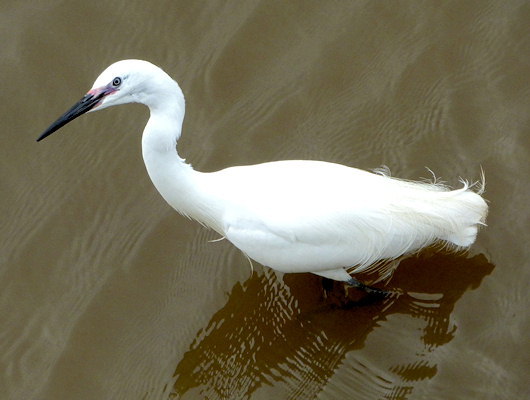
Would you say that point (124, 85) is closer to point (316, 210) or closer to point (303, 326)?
point (316, 210)

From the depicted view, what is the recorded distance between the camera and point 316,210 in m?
4.03

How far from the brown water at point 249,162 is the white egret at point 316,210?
0.42 metres

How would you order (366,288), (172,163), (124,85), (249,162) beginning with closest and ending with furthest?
1. (124,85)
2. (172,163)
3. (366,288)
4. (249,162)

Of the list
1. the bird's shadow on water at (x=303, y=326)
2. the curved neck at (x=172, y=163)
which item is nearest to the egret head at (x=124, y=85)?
the curved neck at (x=172, y=163)

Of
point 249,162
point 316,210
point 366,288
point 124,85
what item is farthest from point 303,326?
point 124,85

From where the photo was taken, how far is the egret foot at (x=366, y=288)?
4398 mm

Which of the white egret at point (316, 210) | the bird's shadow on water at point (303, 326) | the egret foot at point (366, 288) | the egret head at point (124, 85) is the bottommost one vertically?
the bird's shadow on water at point (303, 326)

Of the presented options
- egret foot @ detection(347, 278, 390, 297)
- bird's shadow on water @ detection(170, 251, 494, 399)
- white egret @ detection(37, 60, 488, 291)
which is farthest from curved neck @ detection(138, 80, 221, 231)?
egret foot @ detection(347, 278, 390, 297)

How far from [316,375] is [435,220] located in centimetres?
100

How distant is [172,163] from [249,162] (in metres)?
1.15

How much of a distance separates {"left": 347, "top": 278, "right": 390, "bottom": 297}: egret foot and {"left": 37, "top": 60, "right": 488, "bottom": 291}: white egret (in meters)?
0.10

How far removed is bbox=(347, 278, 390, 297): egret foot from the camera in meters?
4.40

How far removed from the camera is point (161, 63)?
540cm

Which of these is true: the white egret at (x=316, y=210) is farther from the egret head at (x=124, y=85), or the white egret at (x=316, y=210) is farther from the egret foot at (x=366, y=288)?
the egret head at (x=124, y=85)
